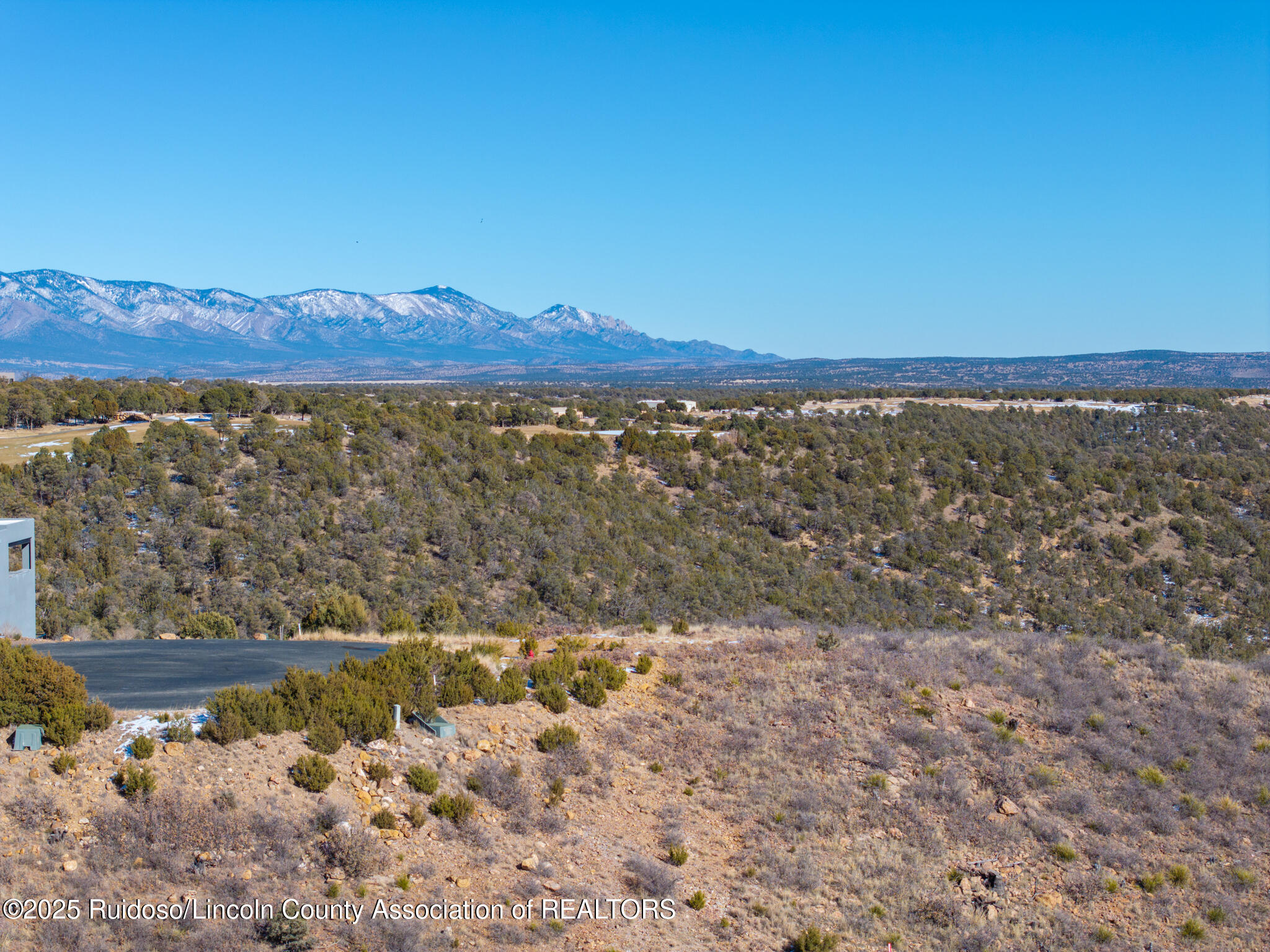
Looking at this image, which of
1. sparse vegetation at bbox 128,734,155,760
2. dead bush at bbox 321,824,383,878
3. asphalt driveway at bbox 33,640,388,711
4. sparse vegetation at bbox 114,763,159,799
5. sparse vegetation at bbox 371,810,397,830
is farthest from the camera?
asphalt driveway at bbox 33,640,388,711

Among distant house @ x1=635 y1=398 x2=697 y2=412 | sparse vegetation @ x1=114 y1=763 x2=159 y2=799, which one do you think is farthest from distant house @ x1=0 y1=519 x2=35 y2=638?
distant house @ x1=635 y1=398 x2=697 y2=412

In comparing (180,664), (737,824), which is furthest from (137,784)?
(737,824)

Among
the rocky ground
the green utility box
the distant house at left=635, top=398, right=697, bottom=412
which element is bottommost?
the rocky ground

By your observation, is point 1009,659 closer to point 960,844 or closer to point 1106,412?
point 960,844

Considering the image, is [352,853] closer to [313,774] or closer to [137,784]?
[313,774]

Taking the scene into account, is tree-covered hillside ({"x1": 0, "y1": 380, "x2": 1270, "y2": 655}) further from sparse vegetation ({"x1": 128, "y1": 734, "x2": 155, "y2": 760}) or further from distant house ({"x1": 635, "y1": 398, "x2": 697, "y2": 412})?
distant house ({"x1": 635, "y1": 398, "x2": 697, "y2": 412})

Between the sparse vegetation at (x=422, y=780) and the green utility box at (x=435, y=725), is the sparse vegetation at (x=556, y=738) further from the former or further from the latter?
the sparse vegetation at (x=422, y=780)
